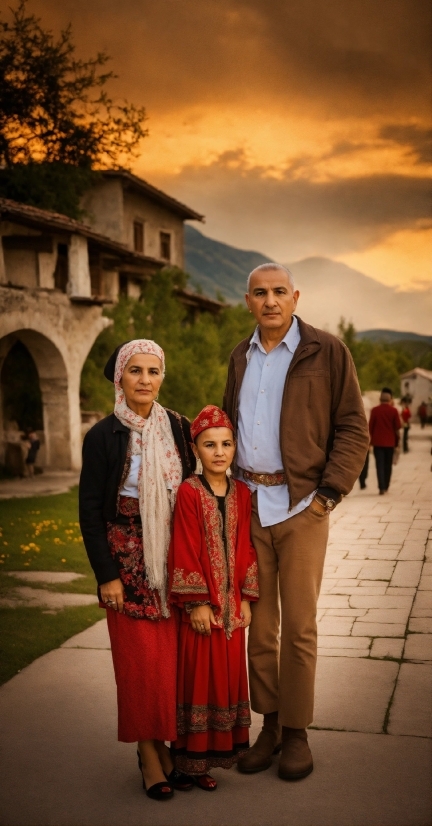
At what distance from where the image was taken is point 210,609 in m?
2.99

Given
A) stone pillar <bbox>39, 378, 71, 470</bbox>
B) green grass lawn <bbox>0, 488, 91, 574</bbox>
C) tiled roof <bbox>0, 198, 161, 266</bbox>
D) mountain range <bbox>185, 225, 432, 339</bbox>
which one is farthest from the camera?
stone pillar <bbox>39, 378, 71, 470</bbox>

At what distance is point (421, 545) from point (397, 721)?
2.16m

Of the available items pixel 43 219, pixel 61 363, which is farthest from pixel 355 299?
pixel 61 363

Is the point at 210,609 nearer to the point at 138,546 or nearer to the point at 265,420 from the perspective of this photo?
the point at 138,546

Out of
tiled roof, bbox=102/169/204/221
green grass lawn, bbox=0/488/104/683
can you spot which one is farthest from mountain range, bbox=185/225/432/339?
tiled roof, bbox=102/169/204/221

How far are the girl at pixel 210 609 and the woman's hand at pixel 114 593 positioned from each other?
0.71 feet

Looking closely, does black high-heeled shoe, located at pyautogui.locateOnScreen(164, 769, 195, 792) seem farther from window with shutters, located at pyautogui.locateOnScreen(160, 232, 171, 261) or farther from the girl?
window with shutters, located at pyautogui.locateOnScreen(160, 232, 171, 261)

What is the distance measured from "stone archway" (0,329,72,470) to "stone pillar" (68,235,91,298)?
1.49m

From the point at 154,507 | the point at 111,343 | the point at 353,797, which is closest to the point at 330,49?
the point at 154,507

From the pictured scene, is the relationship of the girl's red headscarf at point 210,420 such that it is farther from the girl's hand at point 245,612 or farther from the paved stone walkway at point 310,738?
the paved stone walkway at point 310,738

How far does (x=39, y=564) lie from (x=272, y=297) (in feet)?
16.4

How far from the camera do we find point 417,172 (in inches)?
231

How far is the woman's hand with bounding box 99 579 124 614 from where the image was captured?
3.04 m

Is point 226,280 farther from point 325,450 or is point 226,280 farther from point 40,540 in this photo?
point 325,450
